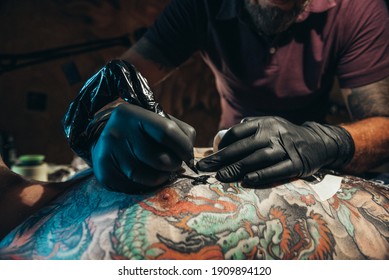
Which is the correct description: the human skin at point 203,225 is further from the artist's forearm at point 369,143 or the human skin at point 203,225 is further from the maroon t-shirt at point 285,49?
the maroon t-shirt at point 285,49

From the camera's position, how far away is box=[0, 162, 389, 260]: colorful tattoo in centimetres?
68

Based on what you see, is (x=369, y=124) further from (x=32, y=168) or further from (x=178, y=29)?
(x=32, y=168)

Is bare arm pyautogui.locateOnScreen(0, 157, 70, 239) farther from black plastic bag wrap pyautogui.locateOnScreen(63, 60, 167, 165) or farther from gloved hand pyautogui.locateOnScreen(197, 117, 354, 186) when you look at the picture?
gloved hand pyautogui.locateOnScreen(197, 117, 354, 186)

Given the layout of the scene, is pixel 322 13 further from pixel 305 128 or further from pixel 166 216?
pixel 166 216

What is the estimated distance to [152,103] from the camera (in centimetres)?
83

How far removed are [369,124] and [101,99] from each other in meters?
0.98

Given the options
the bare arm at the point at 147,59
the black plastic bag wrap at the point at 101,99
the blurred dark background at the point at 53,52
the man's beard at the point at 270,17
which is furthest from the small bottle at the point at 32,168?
the man's beard at the point at 270,17

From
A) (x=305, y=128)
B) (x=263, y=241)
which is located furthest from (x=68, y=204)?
(x=305, y=128)

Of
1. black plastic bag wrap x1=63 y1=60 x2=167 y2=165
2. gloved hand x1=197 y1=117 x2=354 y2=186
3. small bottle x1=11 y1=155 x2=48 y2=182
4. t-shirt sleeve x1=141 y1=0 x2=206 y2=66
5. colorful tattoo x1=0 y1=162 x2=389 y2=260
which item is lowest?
small bottle x1=11 y1=155 x2=48 y2=182

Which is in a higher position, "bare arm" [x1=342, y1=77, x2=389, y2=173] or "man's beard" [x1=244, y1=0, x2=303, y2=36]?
"man's beard" [x1=244, y1=0, x2=303, y2=36]

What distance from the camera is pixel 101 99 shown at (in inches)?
34.7

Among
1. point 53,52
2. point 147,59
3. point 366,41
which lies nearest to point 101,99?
point 147,59

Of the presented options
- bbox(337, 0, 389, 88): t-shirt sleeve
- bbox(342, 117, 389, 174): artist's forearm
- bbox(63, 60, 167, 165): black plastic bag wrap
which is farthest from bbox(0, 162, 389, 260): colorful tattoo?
bbox(337, 0, 389, 88): t-shirt sleeve

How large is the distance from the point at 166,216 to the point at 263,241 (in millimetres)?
207
